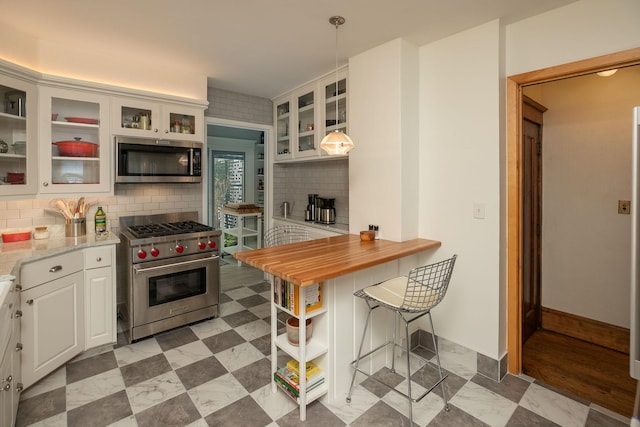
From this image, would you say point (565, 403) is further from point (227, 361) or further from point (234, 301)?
point (234, 301)

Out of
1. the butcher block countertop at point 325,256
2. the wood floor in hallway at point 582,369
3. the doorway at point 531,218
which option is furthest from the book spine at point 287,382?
the doorway at point 531,218

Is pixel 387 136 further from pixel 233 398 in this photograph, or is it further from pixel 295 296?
pixel 233 398

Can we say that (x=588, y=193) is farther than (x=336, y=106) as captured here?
No

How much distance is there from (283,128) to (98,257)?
2.60m

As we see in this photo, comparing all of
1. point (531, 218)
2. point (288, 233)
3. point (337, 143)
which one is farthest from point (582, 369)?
point (288, 233)

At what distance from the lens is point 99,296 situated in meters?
2.59

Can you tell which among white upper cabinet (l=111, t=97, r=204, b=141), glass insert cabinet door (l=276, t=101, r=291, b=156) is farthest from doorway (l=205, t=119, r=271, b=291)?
white upper cabinet (l=111, t=97, r=204, b=141)

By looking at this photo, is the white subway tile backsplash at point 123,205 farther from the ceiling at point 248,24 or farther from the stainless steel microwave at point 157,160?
the ceiling at point 248,24

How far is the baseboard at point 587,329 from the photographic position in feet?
9.03

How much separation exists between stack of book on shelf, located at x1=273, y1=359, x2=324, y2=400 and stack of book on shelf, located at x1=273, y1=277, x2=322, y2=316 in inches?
15.8

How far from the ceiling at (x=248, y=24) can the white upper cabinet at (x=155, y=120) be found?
0.45 metres

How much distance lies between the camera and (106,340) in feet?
8.61

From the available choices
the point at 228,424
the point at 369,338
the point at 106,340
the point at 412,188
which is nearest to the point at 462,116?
the point at 412,188

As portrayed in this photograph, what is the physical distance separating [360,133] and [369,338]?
1700 mm
